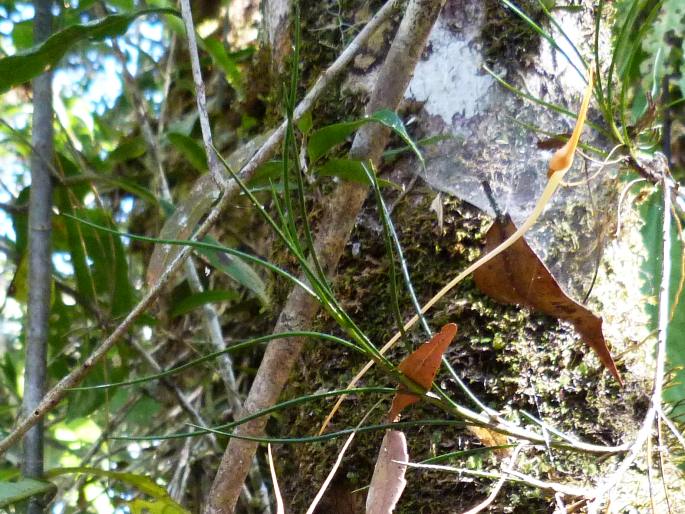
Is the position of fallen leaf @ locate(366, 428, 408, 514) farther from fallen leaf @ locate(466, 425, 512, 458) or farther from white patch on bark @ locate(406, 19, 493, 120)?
white patch on bark @ locate(406, 19, 493, 120)

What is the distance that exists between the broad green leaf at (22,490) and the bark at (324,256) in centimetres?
26

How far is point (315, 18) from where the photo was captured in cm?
97

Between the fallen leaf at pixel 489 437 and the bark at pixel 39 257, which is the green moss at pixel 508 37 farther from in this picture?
the bark at pixel 39 257

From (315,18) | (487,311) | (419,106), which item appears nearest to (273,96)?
(315,18)

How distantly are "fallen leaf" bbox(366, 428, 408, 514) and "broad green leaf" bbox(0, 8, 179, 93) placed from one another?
0.68 m

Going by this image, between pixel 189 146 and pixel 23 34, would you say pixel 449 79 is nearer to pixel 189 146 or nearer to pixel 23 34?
pixel 189 146

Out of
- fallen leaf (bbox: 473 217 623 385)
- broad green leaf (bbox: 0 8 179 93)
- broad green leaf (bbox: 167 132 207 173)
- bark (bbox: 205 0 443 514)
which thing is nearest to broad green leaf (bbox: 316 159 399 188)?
bark (bbox: 205 0 443 514)

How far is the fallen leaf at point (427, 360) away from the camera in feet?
1.64

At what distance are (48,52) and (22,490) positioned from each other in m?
0.56

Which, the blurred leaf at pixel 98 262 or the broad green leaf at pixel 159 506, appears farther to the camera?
the blurred leaf at pixel 98 262

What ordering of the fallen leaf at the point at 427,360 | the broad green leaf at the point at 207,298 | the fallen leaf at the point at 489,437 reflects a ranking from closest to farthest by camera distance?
the fallen leaf at the point at 427,360, the fallen leaf at the point at 489,437, the broad green leaf at the point at 207,298

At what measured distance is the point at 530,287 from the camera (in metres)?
0.68

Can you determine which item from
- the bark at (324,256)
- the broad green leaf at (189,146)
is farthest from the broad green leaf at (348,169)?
the broad green leaf at (189,146)

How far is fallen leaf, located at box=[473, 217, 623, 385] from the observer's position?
2.14ft
